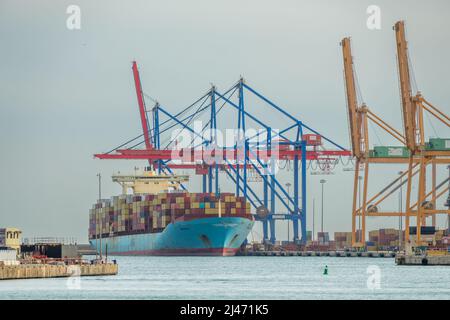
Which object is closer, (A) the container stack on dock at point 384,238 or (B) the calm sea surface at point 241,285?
(B) the calm sea surface at point 241,285

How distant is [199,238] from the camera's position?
145 m

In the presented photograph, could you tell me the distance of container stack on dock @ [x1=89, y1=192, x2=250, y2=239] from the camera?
145 metres

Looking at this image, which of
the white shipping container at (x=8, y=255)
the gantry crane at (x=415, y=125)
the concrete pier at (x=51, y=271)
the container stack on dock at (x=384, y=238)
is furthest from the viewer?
the container stack on dock at (x=384, y=238)

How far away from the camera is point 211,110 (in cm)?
16012

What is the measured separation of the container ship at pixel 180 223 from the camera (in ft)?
470

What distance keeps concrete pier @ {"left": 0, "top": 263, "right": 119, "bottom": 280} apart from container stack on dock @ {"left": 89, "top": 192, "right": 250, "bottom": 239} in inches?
2081

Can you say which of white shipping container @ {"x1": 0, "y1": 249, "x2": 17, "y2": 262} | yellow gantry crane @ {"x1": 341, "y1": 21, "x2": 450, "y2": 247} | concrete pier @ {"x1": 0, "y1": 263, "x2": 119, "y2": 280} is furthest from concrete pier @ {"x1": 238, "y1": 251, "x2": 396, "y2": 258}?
white shipping container @ {"x1": 0, "y1": 249, "x2": 17, "y2": 262}

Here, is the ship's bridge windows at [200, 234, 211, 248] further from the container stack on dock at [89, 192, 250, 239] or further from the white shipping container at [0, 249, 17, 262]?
the white shipping container at [0, 249, 17, 262]

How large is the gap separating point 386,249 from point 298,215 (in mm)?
12417

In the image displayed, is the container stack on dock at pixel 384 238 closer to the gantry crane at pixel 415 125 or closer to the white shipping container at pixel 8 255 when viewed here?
the gantry crane at pixel 415 125

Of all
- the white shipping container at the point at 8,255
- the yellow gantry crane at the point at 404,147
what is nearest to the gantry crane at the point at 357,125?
the yellow gantry crane at the point at 404,147

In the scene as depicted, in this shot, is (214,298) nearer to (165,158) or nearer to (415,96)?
(415,96)
